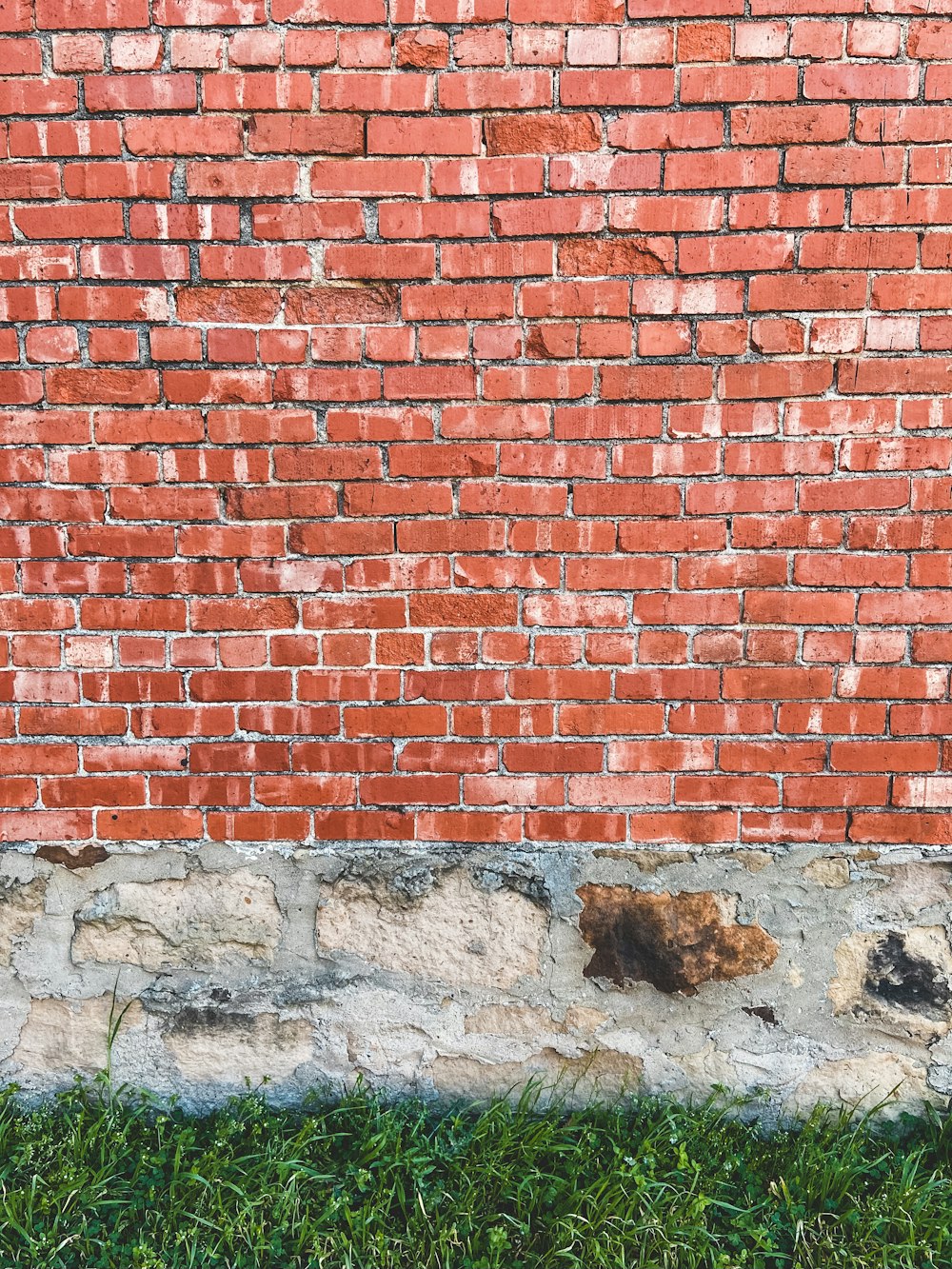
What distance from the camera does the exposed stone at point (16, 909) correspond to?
207cm

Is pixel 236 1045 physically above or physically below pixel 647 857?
below

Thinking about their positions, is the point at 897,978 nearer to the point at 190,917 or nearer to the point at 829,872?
the point at 829,872

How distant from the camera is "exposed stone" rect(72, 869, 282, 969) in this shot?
6.79 ft

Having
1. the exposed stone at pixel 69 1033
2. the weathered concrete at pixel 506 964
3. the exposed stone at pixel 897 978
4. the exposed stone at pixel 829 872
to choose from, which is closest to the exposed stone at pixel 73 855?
the weathered concrete at pixel 506 964

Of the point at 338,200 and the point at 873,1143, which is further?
the point at 873,1143

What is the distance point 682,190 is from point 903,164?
510 millimetres

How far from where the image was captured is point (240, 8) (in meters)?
1.83

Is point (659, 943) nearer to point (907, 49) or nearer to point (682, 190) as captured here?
point (682, 190)

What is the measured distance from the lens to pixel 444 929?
6.78 ft

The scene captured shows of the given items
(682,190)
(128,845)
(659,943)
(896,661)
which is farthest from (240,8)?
(659,943)

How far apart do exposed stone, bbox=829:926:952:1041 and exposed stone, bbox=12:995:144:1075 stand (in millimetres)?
1840

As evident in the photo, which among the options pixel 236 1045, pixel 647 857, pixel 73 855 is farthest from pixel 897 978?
pixel 73 855

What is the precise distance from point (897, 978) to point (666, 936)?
0.60m

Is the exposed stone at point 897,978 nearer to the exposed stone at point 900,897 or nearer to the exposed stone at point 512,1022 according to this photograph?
the exposed stone at point 900,897
